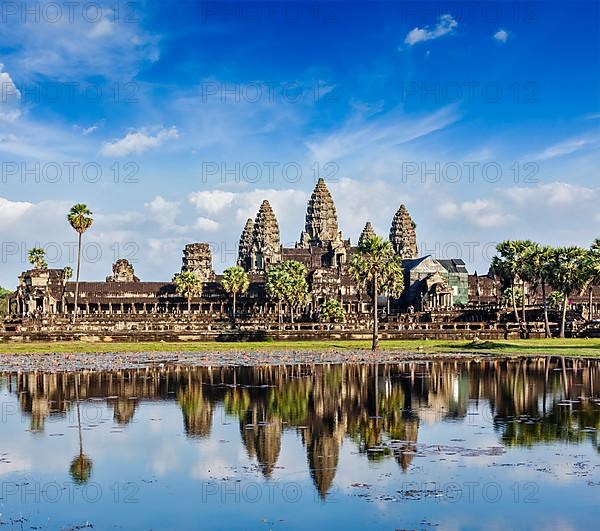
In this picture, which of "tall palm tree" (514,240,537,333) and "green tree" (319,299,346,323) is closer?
"tall palm tree" (514,240,537,333)

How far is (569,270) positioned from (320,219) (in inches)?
4286

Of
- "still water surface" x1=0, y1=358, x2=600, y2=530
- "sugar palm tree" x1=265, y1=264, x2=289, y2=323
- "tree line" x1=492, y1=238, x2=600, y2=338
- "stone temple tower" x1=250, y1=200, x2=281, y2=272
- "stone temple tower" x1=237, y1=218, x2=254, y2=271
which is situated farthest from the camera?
"stone temple tower" x1=237, y1=218, x2=254, y2=271

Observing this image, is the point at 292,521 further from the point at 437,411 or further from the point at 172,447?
the point at 437,411

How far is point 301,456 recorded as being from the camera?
21.4m

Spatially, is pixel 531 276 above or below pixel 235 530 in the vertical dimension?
above

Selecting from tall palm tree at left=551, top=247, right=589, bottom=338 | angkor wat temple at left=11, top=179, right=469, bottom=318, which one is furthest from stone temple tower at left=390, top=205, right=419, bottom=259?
tall palm tree at left=551, top=247, right=589, bottom=338

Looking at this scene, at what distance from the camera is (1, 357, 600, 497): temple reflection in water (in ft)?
77.4

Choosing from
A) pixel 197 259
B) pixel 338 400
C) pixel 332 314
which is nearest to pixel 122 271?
pixel 197 259

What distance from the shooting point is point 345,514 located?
16141 mm

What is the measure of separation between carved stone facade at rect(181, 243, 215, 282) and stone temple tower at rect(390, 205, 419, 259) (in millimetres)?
47097

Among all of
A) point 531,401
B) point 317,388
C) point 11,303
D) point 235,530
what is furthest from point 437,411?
point 11,303

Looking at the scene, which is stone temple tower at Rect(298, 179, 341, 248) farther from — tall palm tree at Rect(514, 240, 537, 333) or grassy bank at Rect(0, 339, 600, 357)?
grassy bank at Rect(0, 339, 600, 357)

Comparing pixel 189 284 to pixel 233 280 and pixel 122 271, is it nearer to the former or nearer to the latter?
pixel 233 280

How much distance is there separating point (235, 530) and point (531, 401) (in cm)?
1915
